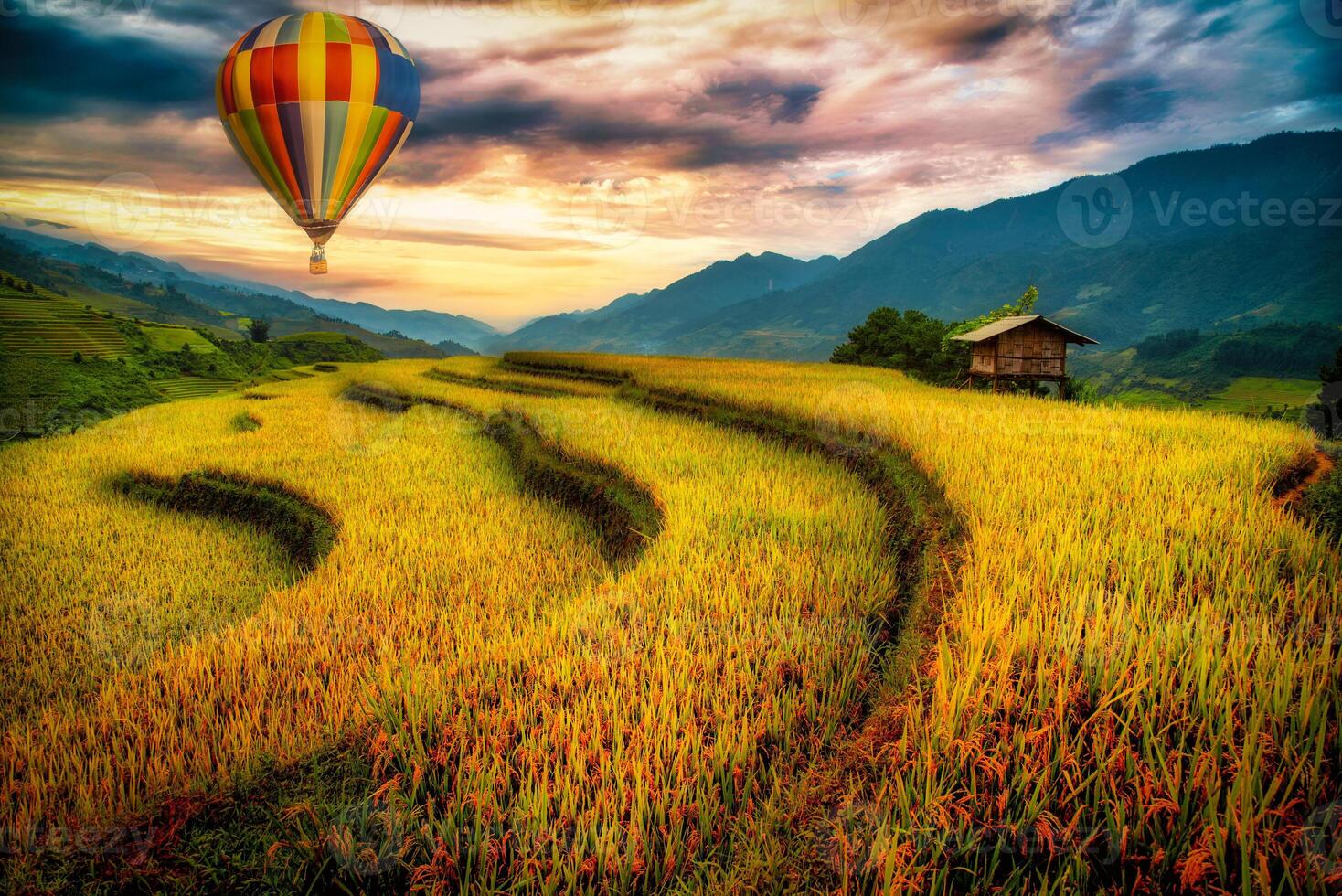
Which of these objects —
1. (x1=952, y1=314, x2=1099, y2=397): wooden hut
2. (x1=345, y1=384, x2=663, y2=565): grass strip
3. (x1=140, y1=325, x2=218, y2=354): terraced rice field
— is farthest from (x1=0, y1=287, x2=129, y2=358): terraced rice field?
(x1=952, y1=314, x2=1099, y2=397): wooden hut

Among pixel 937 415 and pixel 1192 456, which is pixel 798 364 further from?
pixel 1192 456

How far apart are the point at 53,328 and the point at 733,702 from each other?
35157mm

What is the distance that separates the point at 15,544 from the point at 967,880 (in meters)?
9.06

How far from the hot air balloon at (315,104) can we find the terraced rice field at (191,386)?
1450 centimetres

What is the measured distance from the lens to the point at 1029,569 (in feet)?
10.5

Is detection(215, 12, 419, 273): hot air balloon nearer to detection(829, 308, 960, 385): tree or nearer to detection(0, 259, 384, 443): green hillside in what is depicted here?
detection(0, 259, 384, 443): green hillside

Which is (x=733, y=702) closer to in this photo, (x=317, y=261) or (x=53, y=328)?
(x=317, y=261)

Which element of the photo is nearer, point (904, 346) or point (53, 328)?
point (53, 328)

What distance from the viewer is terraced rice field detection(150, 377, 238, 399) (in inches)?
918

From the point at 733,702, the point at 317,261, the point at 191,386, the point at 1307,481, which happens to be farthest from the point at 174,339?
the point at 1307,481

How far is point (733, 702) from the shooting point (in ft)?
8.53

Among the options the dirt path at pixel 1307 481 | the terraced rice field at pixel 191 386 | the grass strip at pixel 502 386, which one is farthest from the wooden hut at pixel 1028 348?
the terraced rice field at pixel 191 386

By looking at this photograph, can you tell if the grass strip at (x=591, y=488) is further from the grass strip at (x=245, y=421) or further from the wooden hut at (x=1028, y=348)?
the wooden hut at (x=1028, y=348)

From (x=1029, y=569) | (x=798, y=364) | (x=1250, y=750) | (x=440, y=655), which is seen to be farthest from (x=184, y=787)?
(x=798, y=364)
